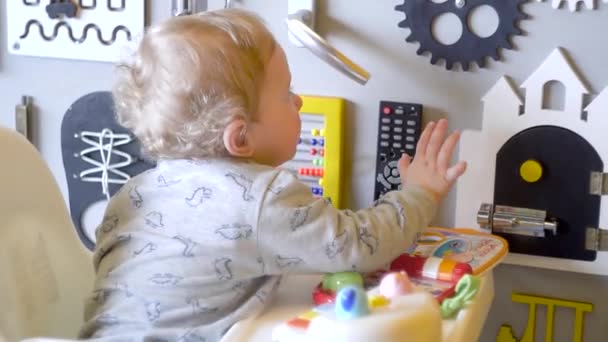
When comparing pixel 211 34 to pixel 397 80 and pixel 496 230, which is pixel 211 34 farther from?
pixel 496 230

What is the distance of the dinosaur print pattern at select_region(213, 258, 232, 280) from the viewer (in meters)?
0.75

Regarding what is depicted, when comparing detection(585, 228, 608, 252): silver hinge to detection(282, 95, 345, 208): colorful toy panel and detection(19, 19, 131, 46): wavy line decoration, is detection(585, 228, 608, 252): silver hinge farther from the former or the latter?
detection(19, 19, 131, 46): wavy line decoration

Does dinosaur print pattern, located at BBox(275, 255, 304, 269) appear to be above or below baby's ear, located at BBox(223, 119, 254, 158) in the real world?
below

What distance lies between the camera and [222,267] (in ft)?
2.47

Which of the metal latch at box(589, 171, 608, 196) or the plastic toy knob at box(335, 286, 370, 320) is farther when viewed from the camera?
the metal latch at box(589, 171, 608, 196)

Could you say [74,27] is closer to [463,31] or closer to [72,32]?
[72,32]

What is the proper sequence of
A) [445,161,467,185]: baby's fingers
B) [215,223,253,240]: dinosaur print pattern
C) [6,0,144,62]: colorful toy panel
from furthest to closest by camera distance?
[6,0,144,62]: colorful toy panel, [445,161,467,185]: baby's fingers, [215,223,253,240]: dinosaur print pattern

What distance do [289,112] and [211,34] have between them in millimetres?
102

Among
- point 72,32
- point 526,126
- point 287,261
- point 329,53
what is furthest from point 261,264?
point 72,32

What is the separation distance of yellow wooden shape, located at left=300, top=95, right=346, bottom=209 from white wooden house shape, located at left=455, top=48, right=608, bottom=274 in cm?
14

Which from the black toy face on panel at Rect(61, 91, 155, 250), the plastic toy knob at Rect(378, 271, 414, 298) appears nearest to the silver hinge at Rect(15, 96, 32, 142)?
the black toy face on panel at Rect(61, 91, 155, 250)

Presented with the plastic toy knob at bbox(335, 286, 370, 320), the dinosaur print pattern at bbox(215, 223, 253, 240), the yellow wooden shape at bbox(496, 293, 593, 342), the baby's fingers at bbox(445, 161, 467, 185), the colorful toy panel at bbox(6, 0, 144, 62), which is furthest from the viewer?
the colorful toy panel at bbox(6, 0, 144, 62)

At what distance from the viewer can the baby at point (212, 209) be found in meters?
0.75

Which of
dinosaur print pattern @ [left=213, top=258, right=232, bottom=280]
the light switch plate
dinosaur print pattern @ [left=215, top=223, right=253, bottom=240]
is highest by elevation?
the light switch plate
